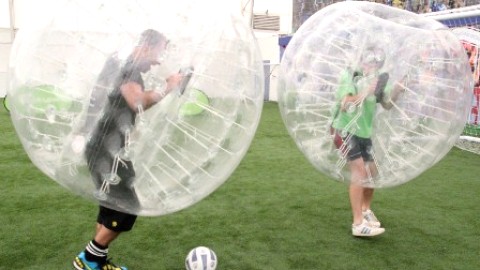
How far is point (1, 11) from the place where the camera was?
50.4 ft

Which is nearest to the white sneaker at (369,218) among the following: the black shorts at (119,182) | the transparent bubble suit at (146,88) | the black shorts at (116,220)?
the transparent bubble suit at (146,88)

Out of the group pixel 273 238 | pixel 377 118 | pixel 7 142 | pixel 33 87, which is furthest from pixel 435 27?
pixel 7 142

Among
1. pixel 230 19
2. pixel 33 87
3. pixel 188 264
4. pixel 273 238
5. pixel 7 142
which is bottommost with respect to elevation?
pixel 7 142

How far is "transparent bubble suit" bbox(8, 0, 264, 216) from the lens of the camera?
2.26 metres

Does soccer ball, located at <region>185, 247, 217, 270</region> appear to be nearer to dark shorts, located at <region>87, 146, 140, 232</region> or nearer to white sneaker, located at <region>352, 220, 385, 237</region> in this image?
dark shorts, located at <region>87, 146, 140, 232</region>

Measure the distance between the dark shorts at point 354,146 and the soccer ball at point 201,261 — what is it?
1153 millimetres

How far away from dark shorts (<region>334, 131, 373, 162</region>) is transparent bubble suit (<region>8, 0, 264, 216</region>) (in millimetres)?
1094

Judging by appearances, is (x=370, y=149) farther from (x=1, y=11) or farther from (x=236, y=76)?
(x=1, y=11)

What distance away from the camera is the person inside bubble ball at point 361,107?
10.7 feet

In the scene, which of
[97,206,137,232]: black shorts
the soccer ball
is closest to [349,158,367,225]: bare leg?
the soccer ball

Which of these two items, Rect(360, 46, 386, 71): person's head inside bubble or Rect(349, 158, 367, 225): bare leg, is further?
Rect(349, 158, 367, 225): bare leg

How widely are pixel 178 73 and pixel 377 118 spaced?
5.32ft

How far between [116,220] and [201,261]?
0.57 m

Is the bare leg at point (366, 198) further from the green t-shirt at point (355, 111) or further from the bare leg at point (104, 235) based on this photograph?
the bare leg at point (104, 235)
